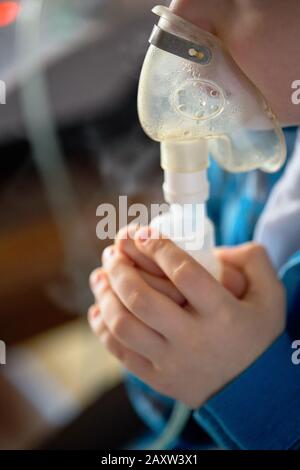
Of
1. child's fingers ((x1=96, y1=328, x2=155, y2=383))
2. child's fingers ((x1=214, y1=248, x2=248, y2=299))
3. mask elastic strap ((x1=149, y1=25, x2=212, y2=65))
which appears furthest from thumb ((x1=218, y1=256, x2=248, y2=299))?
mask elastic strap ((x1=149, y1=25, x2=212, y2=65))

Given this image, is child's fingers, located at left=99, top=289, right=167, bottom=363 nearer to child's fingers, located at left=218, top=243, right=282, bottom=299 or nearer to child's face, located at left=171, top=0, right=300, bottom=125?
child's fingers, located at left=218, top=243, right=282, bottom=299

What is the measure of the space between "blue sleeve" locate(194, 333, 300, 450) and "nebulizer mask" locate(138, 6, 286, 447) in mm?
114

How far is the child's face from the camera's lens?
46 cm

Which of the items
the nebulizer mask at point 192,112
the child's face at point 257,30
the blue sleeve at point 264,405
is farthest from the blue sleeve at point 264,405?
the child's face at point 257,30

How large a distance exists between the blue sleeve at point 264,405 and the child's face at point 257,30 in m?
0.24

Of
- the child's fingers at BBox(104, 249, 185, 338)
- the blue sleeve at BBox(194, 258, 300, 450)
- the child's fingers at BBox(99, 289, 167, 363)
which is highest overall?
the child's fingers at BBox(104, 249, 185, 338)

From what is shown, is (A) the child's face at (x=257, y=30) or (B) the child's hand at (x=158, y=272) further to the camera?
(B) the child's hand at (x=158, y=272)

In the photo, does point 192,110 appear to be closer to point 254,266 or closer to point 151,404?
point 254,266

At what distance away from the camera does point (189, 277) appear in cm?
55

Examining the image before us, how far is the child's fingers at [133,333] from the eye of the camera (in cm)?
58

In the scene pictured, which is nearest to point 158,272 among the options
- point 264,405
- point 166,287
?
point 166,287

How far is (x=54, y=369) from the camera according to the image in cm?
116

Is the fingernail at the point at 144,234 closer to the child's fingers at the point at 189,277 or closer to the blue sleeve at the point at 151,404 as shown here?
the child's fingers at the point at 189,277

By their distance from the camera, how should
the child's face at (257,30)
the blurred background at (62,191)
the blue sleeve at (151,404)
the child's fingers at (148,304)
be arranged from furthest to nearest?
the blurred background at (62,191), the blue sleeve at (151,404), the child's fingers at (148,304), the child's face at (257,30)
